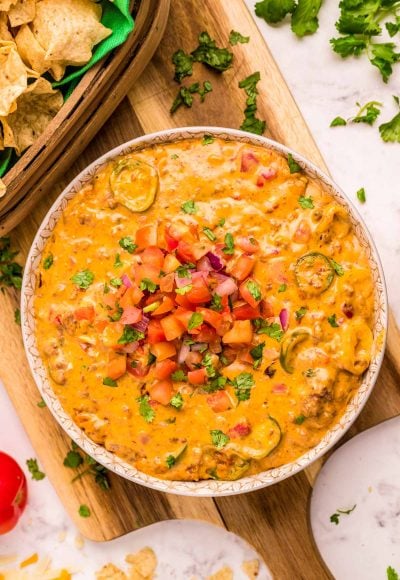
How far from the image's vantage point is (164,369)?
411 cm

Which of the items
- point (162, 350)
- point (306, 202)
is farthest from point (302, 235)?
point (162, 350)

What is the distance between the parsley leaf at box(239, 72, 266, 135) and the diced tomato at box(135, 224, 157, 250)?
0.86 metres

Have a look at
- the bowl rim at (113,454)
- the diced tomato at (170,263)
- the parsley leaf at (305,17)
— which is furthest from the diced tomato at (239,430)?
the parsley leaf at (305,17)

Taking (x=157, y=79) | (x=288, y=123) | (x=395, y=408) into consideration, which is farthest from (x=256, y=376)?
(x=157, y=79)

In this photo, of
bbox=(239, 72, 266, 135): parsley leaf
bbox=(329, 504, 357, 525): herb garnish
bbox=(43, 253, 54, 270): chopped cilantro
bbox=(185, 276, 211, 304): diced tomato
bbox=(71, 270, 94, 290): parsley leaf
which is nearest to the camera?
bbox=(185, 276, 211, 304): diced tomato

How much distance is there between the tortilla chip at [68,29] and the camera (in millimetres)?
4039

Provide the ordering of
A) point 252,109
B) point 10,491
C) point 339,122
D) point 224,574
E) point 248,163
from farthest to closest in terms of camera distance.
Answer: point 224,574
point 10,491
point 339,122
point 252,109
point 248,163

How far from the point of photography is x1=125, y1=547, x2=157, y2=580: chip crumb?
16.1 ft

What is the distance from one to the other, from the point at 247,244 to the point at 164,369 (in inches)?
30.2

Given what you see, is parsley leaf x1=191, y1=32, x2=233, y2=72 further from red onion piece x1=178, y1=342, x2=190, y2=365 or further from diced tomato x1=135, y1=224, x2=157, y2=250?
red onion piece x1=178, y1=342, x2=190, y2=365

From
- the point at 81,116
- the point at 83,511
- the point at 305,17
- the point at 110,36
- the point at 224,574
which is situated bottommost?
the point at 224,574

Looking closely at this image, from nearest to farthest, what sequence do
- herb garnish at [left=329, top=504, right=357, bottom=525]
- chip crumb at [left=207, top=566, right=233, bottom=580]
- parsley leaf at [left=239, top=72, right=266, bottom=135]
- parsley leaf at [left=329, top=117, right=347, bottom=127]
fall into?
parsley leaf at [left=239, top=72, right=266, bottom=135]
parsley leaf at [left=329, top=117, right=347, bottom=127]
herb garnish at [left=329, top=504, right=357, bottom=525]
chip crumb at [left=207, top=566, right=233, bottom=580]

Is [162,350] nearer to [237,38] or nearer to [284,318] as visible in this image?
[284,318]

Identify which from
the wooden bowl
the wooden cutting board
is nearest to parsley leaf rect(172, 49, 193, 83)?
the wooden cutting board
